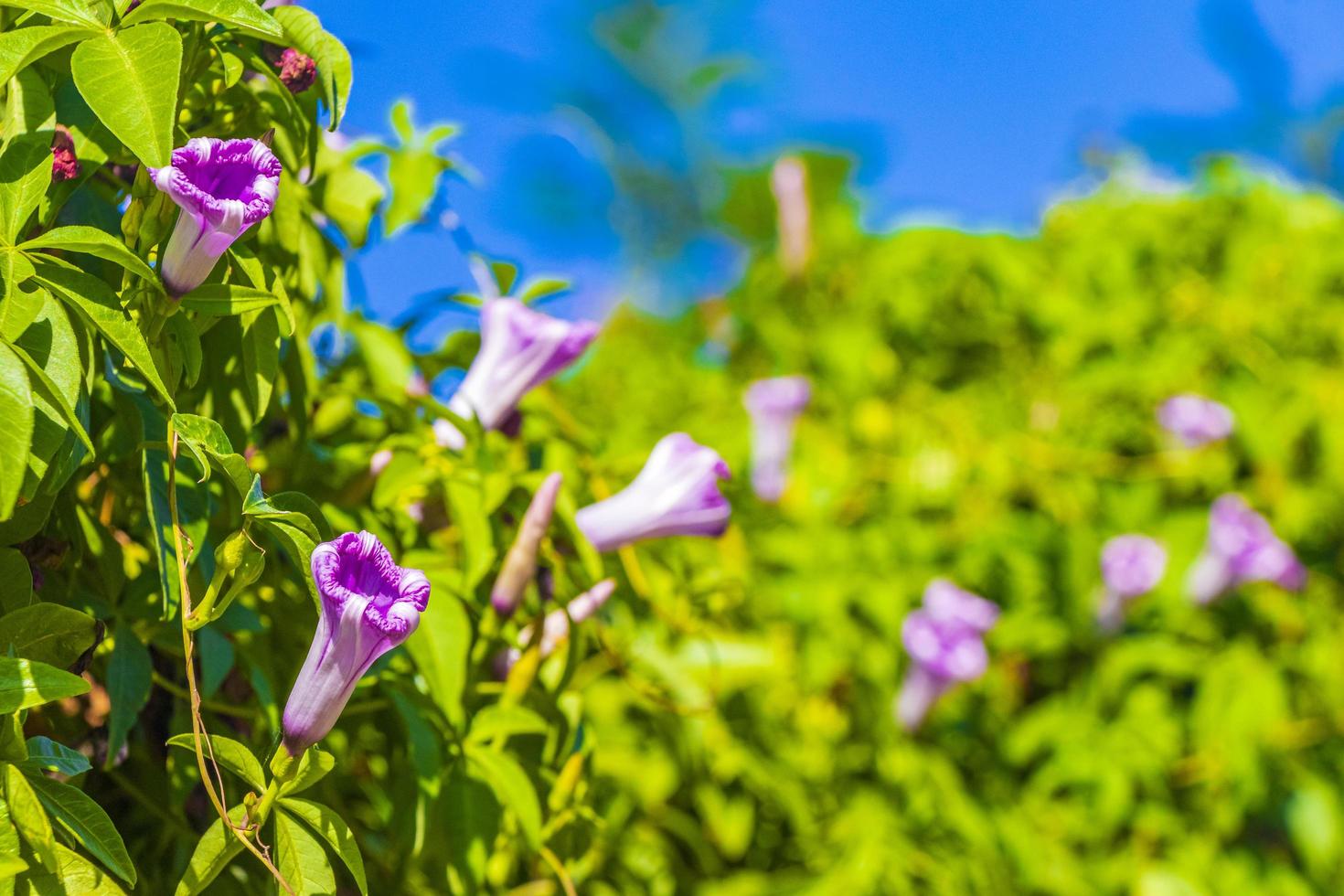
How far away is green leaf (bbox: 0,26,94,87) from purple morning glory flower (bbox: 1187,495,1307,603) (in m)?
2.03

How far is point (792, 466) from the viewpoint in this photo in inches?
85.8

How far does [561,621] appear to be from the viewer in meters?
0.97

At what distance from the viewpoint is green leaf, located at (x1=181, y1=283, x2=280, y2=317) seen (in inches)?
22.7

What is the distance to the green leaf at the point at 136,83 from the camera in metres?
0.51

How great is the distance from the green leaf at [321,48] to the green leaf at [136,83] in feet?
0.30

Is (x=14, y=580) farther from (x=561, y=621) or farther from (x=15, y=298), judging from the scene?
(x=561, y=621)

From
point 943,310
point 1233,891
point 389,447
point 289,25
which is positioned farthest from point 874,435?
point 289,25

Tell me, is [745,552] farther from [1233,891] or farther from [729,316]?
[1233,891]

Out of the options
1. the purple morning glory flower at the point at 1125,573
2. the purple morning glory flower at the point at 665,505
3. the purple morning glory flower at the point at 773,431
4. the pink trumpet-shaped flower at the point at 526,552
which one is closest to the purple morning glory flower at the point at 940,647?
the purple morning glory flower at the point at 1125,573

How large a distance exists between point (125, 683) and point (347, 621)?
194 mm

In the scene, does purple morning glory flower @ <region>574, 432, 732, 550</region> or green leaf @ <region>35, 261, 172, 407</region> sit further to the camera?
purple morning glory flower @ <region>574, 432, 732, 550</region>

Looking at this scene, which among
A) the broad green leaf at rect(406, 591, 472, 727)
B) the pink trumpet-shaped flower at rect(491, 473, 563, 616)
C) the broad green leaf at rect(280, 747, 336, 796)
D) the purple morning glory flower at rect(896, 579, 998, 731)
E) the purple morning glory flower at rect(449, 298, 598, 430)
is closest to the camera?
the broad green leaf at rect(280, 747, 336, 796)

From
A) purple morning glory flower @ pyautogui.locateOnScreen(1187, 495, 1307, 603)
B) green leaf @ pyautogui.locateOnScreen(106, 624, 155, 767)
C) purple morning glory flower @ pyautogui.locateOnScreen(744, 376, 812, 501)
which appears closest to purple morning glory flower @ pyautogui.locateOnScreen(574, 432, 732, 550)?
green leaf @ pyautogui.locateOnScreen(106, 624, 155, 767)

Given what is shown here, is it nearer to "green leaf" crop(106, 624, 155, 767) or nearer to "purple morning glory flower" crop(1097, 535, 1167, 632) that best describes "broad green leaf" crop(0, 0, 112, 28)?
"green leaf" crop(106, 624, 155, 767)
